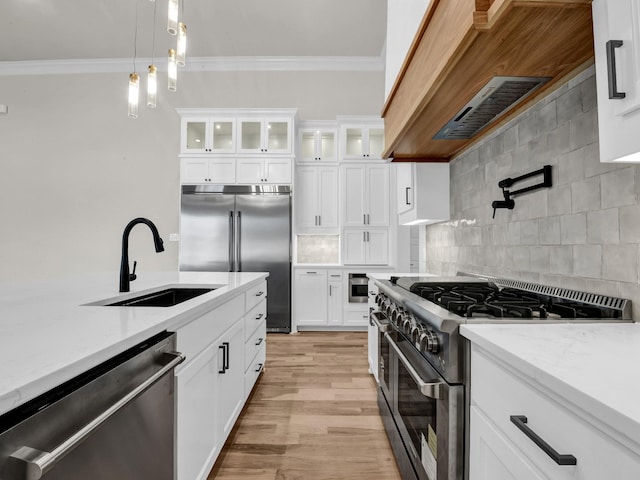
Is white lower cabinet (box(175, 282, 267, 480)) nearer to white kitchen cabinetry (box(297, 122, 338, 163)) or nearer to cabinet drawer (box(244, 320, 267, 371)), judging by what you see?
cabinet drawer (box(244, 320, 267, 371))

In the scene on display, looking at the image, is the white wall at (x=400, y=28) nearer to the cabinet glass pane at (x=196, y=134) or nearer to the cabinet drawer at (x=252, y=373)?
the cabinet drawer at (x=252, y=373)

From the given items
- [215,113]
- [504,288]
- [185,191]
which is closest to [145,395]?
[504,288]

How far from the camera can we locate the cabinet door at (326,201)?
14.8 feet

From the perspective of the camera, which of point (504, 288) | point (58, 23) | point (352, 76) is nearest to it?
point (504, 288)

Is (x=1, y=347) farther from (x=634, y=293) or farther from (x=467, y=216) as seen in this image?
(x=467, y=216)

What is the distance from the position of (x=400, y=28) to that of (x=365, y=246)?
9.40 feet

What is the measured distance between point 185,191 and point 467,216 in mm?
3450

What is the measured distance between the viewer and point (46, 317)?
1.00 meters

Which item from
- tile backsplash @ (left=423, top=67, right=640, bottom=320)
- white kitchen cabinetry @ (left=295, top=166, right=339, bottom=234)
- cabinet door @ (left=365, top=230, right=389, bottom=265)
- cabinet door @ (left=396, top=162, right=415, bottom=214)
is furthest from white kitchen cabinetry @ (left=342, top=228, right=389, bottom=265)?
tile backsplash @ (left=423, top=67, right=640, bottom=320)

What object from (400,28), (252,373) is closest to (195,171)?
(252,373)

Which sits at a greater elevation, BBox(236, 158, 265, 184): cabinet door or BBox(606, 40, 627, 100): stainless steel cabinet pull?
BBox(236, 158, 265, 184): cabinet door

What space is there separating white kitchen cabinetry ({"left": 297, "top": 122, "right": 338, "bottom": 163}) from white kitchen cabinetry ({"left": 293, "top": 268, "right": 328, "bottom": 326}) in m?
1.56

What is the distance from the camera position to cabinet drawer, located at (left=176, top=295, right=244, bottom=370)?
3.74 ft

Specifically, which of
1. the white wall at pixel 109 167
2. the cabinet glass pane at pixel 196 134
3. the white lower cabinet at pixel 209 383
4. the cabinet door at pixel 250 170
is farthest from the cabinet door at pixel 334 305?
the cabinet glass pane at pixel 196 134
